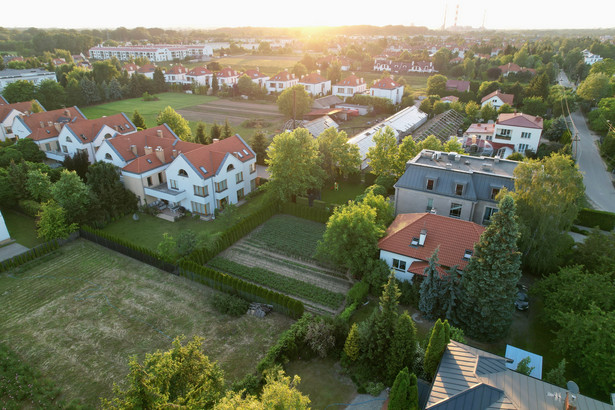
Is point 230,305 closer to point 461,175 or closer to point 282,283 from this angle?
point 282,283

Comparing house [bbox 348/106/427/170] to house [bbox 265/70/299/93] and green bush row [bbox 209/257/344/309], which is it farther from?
house [bbox 265/70/299/93]

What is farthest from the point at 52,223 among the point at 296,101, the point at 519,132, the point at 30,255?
the point at 519,132

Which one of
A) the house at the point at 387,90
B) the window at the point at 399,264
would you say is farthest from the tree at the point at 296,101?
the window at the point at 399,264

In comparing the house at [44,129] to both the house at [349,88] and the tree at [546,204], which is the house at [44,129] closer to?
the tree at [546,204]

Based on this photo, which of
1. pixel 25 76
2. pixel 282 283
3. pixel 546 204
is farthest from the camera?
pixel 25 76

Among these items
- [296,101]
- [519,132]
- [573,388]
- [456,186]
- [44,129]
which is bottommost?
[573,388]

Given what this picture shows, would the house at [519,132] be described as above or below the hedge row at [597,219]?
above
